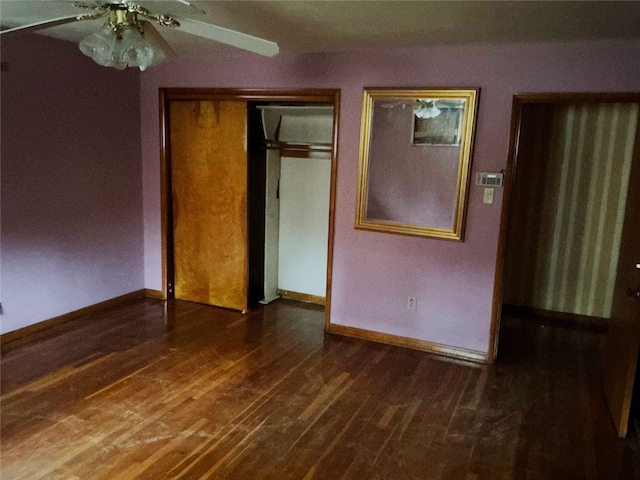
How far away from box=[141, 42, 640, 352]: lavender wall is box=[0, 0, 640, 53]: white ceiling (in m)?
0.15

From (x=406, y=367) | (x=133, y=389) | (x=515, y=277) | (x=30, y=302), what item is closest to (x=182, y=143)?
(x=30, y=302)

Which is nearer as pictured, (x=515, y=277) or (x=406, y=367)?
(x=406, y=367)

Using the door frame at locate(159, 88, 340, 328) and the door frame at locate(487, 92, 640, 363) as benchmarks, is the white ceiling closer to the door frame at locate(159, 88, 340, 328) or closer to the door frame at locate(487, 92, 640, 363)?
the door frame at locate(487, 92, 640, 363)

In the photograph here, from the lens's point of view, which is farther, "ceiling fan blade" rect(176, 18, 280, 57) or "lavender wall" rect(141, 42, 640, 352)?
"lavender wall" rect(141, 42, 640, 352)

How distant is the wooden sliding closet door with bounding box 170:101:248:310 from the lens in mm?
4328

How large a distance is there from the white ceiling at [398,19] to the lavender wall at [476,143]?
0.15 m

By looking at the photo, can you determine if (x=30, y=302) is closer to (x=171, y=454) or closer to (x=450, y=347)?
(x=171, y=454)

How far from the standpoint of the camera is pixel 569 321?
461cm

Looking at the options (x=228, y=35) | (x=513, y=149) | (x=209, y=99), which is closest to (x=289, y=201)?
(x=209, y=99)

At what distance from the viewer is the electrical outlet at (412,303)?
3.79 meters

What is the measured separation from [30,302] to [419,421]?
2.94 m

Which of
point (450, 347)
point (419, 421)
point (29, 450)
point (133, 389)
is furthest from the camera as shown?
point (450, 347)

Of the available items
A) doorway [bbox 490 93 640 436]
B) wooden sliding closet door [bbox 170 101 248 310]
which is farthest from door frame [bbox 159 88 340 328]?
doorway [bbox 490 93 640 436]

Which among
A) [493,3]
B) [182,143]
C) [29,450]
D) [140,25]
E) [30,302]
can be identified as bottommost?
[29,450]
